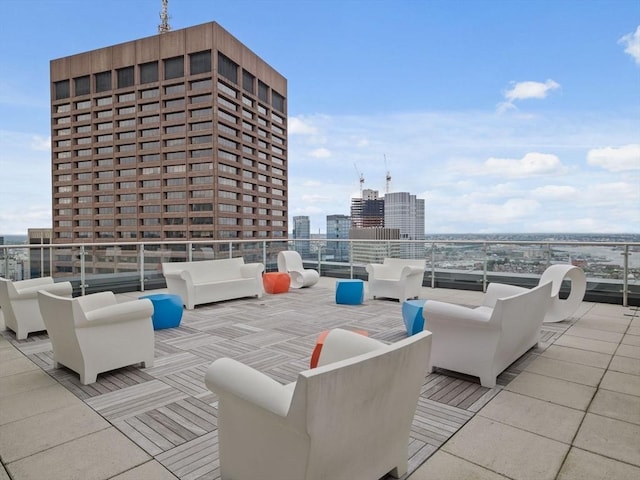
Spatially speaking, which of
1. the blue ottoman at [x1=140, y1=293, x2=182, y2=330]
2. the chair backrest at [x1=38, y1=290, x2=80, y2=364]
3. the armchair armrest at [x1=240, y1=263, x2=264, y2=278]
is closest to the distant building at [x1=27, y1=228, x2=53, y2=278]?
the blue ottoman at [x1=140, y1=293, x2=182, y2=330]

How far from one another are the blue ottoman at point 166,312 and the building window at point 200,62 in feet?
227

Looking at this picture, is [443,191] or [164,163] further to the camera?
[164,163]

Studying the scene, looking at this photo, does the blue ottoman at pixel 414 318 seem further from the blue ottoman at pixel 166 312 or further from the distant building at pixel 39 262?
the distant building at pixel 39 262

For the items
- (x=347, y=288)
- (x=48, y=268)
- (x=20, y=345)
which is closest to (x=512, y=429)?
(x=347, y=288)

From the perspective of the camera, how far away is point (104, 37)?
6869cm

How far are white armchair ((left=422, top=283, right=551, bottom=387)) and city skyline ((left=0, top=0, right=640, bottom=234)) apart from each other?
4.22 meters

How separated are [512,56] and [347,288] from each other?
1186cm

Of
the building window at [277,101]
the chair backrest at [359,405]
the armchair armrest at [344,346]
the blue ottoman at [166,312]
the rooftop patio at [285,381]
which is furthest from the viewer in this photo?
the building window at [277,101]

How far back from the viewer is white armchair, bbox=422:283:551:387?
9.08 feet

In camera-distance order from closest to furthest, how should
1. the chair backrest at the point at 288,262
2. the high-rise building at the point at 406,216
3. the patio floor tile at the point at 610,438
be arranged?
1. the patio floor tile at the point at 610,438
2. the high-rise building at the point at 406,216
3. the chair backrest at the point at 288,262

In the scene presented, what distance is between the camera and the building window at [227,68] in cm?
6599

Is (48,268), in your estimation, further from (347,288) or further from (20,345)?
(347,288)

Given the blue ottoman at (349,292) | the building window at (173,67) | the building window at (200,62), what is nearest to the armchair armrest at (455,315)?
the blue ottoman at (349,292)

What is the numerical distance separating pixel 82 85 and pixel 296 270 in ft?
282
